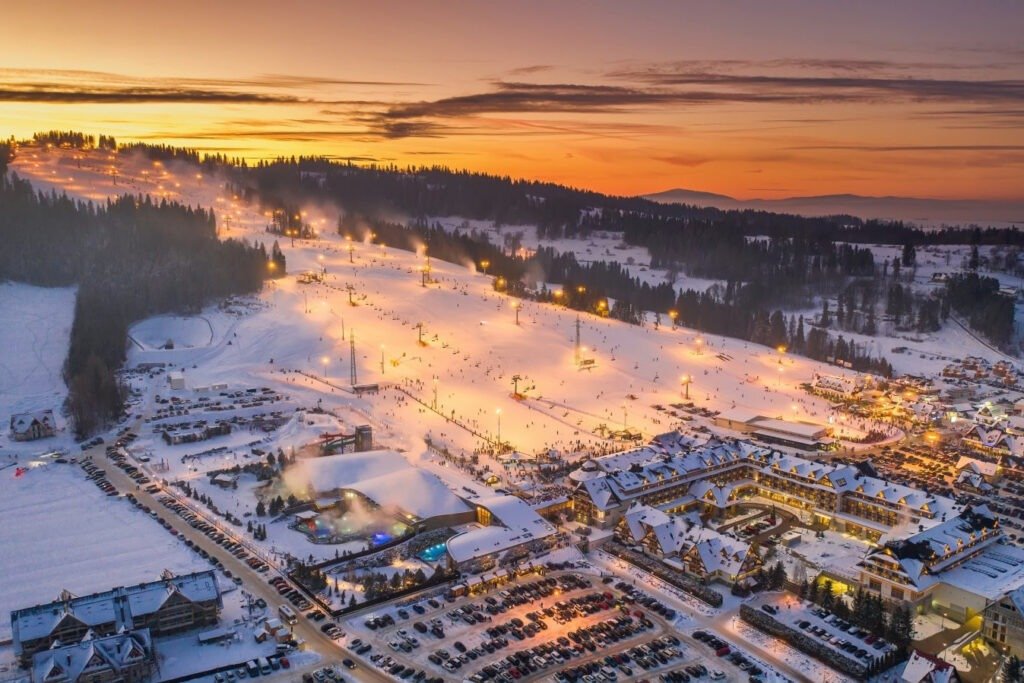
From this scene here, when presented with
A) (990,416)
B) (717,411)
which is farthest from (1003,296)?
(717,411)

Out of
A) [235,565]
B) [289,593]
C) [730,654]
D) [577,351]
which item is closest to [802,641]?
[730,654]

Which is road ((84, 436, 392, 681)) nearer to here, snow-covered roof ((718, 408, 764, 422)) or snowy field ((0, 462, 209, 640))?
snowy field ((0, 462, 209, 640))

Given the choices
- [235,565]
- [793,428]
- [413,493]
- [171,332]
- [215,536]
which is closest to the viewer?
[235,565]

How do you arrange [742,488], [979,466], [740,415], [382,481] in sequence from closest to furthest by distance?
[382,481] → [742,488] → [979,466] → [740,415]

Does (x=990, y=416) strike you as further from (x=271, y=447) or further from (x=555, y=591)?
(x=271, y=447)

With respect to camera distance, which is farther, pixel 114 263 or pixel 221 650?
pixel 114 263

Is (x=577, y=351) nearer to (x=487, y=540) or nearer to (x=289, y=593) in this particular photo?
(x=487, y=540)
